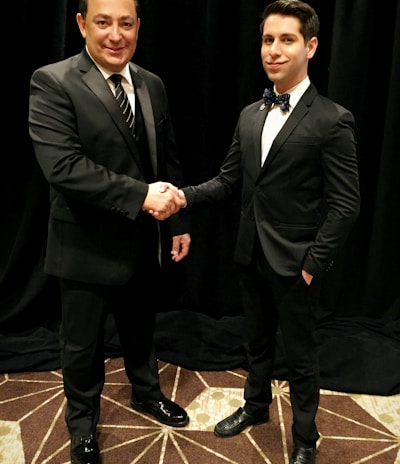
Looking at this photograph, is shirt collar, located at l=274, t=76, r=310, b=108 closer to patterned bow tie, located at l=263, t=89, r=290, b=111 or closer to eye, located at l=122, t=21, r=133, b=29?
patterned bow tie, located at l=263, t=89, r=290, b=111

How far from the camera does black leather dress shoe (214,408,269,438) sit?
223 cm

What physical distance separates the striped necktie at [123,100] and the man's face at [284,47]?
504mm

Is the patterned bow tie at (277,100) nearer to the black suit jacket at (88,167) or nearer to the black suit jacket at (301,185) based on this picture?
the black suit jacket at (301,185)

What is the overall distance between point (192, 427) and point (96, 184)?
3.98 feet

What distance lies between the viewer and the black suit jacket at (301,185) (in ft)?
5.62

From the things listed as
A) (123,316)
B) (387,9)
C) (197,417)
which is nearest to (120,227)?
(123,316)

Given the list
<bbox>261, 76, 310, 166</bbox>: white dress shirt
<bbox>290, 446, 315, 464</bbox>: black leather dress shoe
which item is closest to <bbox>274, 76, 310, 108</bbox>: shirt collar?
<bbox>261, 76, 310, 166</bbox>: white dress shirt

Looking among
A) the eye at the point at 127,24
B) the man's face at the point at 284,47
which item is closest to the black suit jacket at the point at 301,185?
the man's face at the point at 284,47

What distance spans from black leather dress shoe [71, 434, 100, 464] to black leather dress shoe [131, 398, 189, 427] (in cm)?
34

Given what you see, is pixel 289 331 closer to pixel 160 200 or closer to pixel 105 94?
pixel 160 200

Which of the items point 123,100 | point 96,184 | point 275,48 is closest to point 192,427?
point 96,184

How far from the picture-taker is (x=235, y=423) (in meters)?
2.25

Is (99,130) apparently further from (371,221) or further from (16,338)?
(371,221)

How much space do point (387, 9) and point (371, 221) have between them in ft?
3.86
